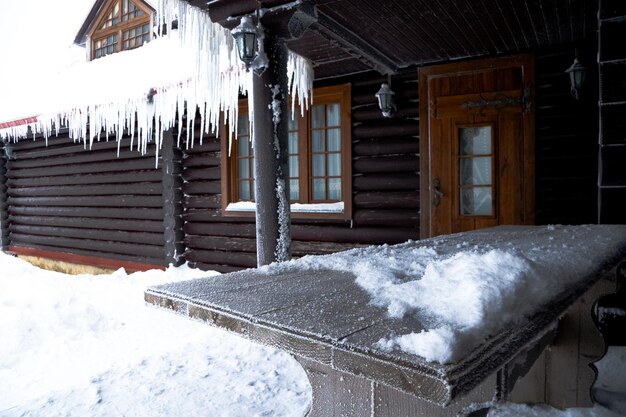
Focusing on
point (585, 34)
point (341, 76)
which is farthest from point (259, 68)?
point (585, 34)

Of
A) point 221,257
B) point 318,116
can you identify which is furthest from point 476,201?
point 221,257

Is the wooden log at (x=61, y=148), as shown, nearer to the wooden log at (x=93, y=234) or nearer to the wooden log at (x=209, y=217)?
the wooden log at (x=93, y=234)

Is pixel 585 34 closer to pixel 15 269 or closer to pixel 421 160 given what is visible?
pixel 421 160

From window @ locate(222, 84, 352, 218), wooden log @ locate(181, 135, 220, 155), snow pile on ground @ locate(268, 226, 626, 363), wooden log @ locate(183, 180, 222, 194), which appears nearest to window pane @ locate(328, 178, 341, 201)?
window @ locate(222, 84, 352, 218)

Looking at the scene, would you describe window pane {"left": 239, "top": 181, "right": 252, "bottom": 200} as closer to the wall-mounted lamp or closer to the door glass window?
the wall-mounted lamp

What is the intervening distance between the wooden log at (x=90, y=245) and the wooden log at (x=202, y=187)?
1.20m

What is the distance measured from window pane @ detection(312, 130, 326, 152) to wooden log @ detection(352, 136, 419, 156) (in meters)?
0.46

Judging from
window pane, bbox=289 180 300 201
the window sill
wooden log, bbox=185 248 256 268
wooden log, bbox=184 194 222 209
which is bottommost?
wooden log, bbox=185 248 256 268

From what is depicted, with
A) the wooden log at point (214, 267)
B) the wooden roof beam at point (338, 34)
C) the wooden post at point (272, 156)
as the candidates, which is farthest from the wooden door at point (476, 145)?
the wooden log at point (214, 267)

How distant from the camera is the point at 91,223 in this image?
350 inches

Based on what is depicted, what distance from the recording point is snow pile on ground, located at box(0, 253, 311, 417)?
9.32 ft

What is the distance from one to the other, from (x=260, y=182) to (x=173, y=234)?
4.10 metres

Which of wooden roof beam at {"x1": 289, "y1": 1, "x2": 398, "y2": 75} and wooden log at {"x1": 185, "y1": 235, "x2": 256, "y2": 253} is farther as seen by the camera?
wooden log at {"x1": 185, "y1": 235, "x2": 256, "y2": 253}

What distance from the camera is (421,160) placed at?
523cm
